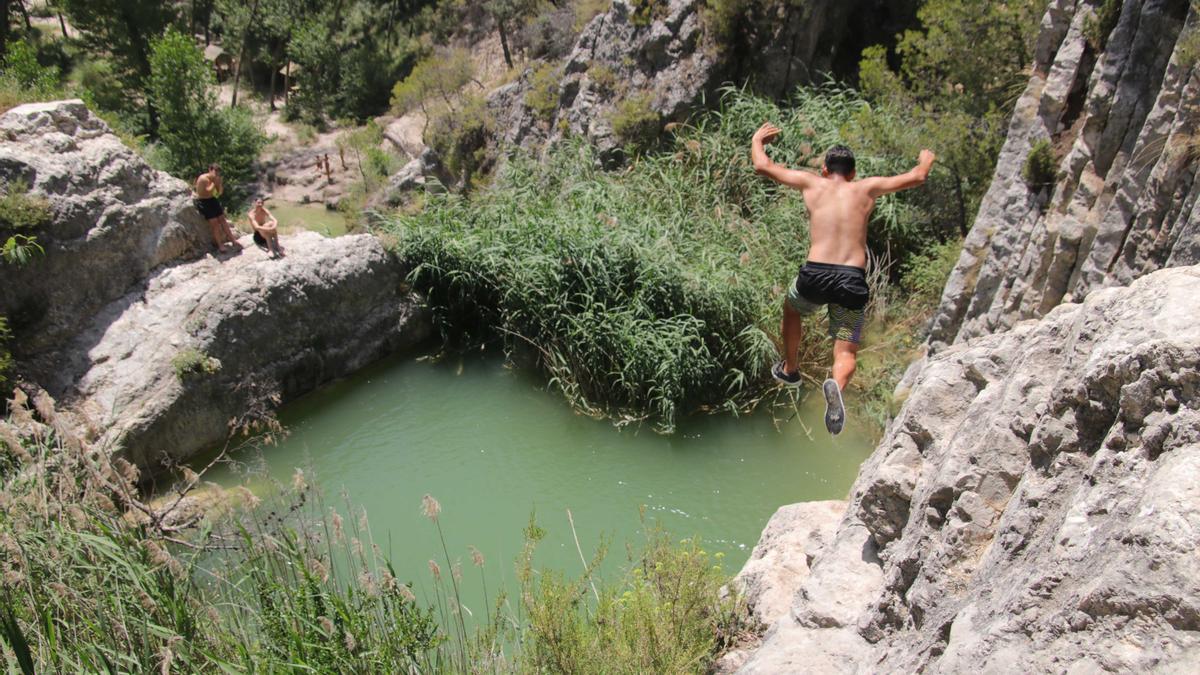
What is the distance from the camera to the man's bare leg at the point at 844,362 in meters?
5.73

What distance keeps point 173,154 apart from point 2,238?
9298 mm

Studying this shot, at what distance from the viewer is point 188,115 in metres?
17.3

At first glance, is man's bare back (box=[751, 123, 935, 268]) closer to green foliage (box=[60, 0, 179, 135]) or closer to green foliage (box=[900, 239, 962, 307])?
green foliage (box=[900, 239, 962, 307])

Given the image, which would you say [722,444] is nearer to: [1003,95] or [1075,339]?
[1003,95]

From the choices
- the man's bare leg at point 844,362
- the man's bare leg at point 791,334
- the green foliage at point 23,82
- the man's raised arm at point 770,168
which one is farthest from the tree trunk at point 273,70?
the man's bare leg at point 844,362

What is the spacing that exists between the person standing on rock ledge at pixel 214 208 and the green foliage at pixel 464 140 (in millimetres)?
5522

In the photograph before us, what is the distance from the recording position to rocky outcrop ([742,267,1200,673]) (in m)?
2.16

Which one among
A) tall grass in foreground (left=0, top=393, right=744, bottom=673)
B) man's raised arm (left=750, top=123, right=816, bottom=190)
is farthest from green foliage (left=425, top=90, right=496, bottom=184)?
tall grass in foreground (left=0, top=393, right=744, bottom=673)

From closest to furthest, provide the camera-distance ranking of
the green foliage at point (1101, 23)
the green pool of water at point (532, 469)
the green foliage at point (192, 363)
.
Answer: the green foliage at point (1101, 23) < the green pool of water at point (532, 469) < the green foliage at point (192, 363)

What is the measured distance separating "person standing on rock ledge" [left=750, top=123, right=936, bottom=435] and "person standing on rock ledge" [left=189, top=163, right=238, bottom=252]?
23.8ft

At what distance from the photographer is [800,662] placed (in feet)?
12.8

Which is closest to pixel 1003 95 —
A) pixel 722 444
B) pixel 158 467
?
pixel 722 444

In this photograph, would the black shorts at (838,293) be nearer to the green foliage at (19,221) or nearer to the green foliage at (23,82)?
the green foliage at (19,221)

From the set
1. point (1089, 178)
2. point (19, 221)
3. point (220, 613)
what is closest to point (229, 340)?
point (19, 221)
